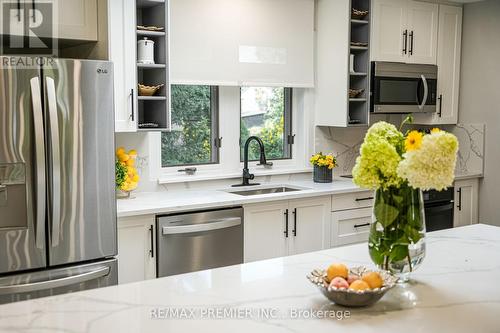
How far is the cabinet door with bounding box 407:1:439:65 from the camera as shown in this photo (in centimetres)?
487

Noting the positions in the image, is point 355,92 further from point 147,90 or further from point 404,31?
point 147,90

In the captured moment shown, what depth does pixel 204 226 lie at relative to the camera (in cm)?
351

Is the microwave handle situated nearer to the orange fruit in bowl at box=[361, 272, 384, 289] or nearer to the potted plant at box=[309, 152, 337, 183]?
the potted plant at box=[309, 152, 337, 183]

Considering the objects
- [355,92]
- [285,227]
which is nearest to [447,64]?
[355,92]

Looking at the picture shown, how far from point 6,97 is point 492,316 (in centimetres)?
229

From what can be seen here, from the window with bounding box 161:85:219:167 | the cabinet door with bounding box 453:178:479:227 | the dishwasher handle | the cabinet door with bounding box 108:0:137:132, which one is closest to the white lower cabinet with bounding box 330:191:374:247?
the dishwasher handle

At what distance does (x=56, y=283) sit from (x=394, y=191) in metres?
1.91

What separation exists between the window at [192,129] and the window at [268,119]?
25 cm

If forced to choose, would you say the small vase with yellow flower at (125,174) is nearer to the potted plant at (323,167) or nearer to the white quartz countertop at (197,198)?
the white quartz countertop at (197,198)

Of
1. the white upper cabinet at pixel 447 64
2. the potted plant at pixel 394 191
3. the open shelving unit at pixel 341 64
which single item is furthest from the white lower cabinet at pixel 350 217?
the potted plant at pixel 394 191

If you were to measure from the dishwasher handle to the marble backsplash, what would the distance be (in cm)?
144

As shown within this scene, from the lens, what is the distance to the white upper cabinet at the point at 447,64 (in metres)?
5.11

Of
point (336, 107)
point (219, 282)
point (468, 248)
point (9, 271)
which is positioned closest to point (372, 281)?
point (219, 282)

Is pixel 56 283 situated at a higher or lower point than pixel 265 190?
lower
